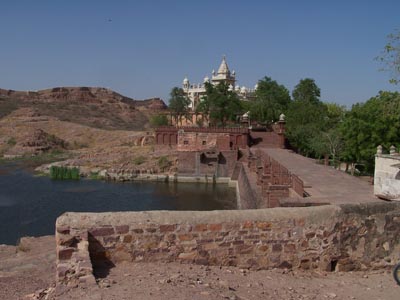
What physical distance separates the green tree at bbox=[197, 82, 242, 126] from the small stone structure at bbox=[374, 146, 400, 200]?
34.5m

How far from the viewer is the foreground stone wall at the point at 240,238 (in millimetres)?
5469

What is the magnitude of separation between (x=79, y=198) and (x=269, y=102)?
31.4 metres

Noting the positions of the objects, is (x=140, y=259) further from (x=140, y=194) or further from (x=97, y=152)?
(x=97, y=152)

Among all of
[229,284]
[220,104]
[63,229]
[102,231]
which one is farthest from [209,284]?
[220,104]

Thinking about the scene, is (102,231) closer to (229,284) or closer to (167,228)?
(167,228)

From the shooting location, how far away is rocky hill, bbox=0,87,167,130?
284ft

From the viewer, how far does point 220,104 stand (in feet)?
160

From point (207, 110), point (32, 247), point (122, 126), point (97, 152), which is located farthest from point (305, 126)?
point (122, 126)

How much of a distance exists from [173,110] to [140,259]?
5347 centimetres

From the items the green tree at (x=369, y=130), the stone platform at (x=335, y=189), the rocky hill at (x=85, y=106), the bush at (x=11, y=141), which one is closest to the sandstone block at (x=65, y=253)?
the stone platform at (x=335, y=189)

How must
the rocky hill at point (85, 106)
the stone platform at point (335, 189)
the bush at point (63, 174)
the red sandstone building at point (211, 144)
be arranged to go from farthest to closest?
the rocky hill at point (85, 106)
the red sandstone building at point (211, 144)
the bush at point (63, 174)
the stone platform at point (335, 189)

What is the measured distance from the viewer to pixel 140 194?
1206 inches

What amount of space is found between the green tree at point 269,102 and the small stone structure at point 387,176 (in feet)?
116

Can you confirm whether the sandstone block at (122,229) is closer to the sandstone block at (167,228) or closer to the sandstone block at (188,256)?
the sandstone block at (167,228)
